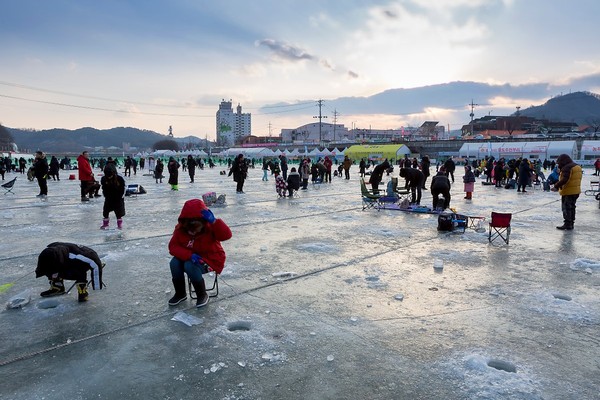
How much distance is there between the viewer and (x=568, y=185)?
884 cm

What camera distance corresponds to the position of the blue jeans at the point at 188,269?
14.2 feet

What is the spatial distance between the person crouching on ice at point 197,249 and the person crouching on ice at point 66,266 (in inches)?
37.0

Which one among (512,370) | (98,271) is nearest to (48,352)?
(98,271)

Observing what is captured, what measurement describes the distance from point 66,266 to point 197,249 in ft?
4.58

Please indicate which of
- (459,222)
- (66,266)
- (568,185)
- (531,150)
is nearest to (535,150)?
(531,150)

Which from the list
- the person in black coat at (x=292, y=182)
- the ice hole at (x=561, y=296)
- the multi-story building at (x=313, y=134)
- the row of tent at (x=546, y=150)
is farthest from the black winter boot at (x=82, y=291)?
the multi-story building at (x=313, y=134)

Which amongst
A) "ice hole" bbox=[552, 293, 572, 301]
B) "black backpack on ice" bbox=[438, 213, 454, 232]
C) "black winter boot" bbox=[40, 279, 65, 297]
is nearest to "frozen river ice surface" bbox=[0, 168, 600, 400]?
"ice hole" bbox=[552, 293, 572, 301]

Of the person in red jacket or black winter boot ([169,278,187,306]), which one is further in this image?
the person in red jacket

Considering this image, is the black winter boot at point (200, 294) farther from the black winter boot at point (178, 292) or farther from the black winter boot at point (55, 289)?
the black winter boot at point (55, 289)

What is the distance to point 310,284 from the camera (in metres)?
5.24

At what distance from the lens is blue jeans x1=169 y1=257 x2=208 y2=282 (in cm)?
433

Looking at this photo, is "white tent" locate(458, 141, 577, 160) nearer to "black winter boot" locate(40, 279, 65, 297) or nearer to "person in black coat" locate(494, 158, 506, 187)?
"person in black coat" locate(494, 158, 506, 187)

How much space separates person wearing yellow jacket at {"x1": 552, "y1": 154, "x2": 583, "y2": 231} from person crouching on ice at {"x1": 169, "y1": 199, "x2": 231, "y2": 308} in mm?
7896

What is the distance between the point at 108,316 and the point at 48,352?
764 mm
